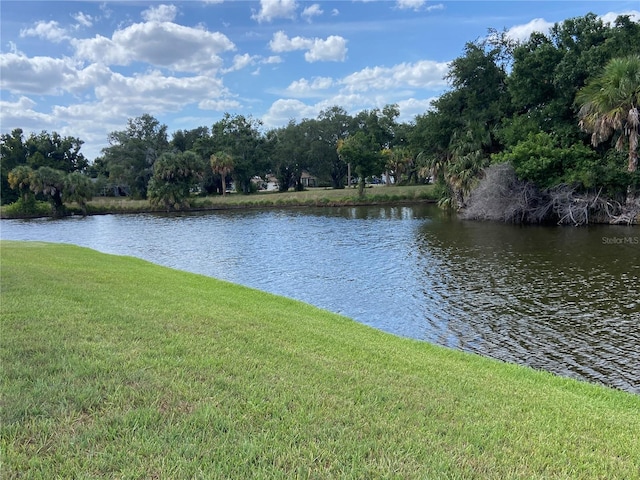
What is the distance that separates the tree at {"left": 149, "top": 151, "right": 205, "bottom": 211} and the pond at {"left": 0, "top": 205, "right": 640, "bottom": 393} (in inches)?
941

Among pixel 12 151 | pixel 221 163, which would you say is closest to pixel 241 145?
pixel 221 163

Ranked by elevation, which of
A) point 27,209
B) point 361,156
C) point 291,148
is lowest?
point 27,209

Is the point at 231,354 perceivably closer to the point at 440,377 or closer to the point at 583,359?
the point at 440,377

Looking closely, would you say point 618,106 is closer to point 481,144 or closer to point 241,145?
point 481,144

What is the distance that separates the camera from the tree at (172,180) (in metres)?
56.6

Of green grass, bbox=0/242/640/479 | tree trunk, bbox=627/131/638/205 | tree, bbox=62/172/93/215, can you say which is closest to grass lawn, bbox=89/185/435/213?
tree, bbox=62/172/93/215

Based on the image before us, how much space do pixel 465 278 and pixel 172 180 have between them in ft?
161

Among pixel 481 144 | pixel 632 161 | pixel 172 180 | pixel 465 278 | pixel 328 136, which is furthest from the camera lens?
pixel 328 136

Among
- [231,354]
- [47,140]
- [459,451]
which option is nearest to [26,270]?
[231,354]

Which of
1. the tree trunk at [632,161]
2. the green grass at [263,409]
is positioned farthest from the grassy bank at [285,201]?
the green grass at [263,409]

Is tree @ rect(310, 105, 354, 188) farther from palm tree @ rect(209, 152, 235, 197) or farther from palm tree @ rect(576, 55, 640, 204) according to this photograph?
palm tree @ rect(576, 55, 640, 204)

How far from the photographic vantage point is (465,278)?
53.0ft

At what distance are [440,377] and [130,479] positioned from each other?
3624 millimetres

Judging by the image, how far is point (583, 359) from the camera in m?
8.80
